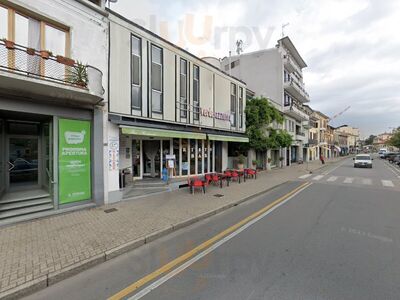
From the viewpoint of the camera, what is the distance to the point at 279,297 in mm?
3041

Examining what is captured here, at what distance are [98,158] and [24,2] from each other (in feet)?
16.5

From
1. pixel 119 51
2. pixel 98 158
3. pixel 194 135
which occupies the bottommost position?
pixel 98 158

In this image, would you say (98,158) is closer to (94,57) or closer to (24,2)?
(94,57)

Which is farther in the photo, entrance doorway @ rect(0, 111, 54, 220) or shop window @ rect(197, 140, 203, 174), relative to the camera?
shop window @ rect(197, 140, 203, 174)

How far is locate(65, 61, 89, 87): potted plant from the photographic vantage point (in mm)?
6751

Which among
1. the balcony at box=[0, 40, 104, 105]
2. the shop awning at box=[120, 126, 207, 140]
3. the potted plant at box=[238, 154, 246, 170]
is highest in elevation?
the balcony at box=[0, 40, 104, 105]

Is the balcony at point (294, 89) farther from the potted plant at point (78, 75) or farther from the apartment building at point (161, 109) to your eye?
the potted plant at point (78, 75)

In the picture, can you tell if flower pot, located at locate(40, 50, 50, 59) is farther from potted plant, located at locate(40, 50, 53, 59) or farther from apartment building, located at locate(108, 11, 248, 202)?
apartment building, located at locate(108, 11, 248, 202)

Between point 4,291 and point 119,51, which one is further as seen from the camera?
point 119,51

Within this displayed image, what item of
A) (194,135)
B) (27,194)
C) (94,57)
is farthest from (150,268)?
(194,135)

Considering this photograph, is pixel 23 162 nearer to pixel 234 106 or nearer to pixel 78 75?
pixel 78 75

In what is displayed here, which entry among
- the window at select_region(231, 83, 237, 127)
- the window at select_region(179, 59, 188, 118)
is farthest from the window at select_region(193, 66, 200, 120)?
the window at select_region(231, 83, 237, 127)

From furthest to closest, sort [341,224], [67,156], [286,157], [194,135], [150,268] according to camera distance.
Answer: [286,157], [194,135], [67,156], [341,224], [150,268]

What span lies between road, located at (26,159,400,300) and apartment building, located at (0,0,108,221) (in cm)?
422
